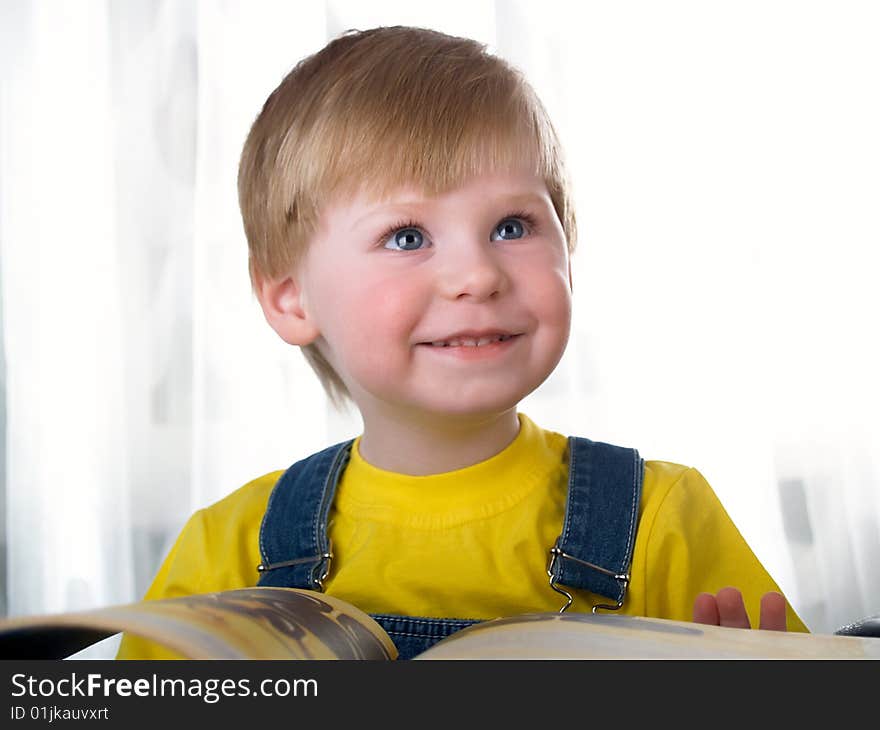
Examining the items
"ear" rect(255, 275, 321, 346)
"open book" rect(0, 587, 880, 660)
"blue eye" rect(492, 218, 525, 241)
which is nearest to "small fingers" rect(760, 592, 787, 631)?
"open book" rect(0, 587, 880, 660)

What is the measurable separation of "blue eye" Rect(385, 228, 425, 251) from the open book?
1.05ft

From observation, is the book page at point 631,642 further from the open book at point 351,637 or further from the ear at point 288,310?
the ear at point 288,310

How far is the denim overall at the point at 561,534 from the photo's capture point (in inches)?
29.9

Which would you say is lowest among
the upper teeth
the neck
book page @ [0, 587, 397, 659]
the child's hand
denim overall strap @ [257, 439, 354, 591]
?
the child's hand

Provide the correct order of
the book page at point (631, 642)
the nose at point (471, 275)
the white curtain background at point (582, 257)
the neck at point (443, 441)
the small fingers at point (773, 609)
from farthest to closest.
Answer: the white curtain background at point (582, 257), the neck at point (443, 441), the nose at point (471, 275), the small fingers at point (773, 609), the book page at point (631, 642)

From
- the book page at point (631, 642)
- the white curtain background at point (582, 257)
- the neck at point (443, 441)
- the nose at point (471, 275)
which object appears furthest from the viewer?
the white curtain background at point (582, 257)

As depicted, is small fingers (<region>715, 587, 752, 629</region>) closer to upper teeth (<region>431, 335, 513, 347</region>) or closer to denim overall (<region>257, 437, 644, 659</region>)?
denim overall (<region>257, 437, 644, 659</region>)

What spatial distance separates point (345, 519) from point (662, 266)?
2.18 feet

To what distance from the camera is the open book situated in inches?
18.6

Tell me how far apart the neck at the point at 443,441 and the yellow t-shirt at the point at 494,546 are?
0.04ft

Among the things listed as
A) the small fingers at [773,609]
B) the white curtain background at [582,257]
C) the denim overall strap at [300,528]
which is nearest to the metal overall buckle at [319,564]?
the denim overall strap at [300,528]

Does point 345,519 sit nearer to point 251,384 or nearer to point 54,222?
point 251,384
